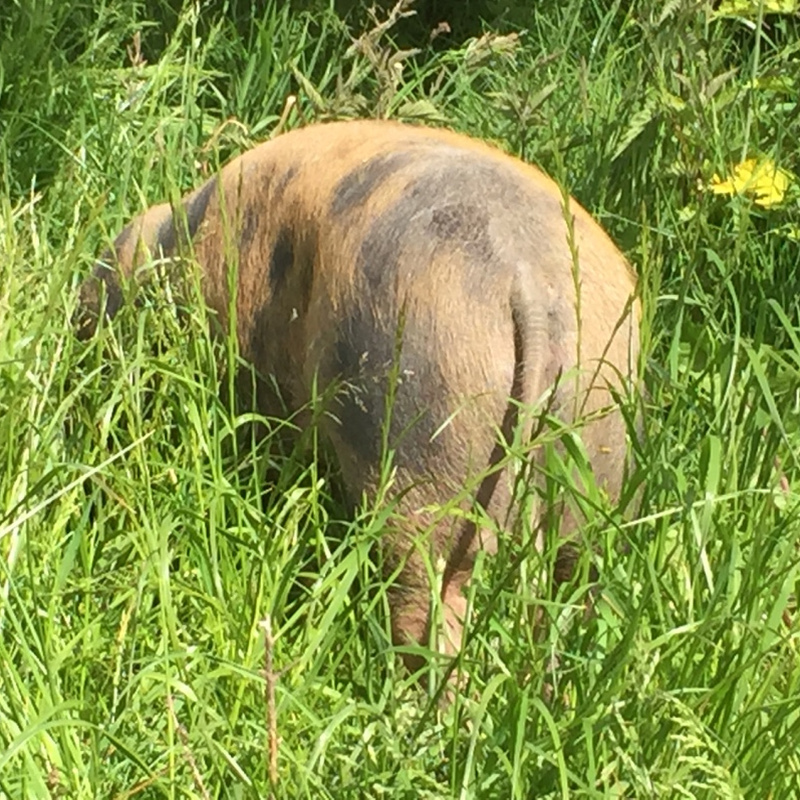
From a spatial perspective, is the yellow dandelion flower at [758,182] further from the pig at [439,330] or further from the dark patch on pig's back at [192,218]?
the dark patch on pig's back at [192,218]

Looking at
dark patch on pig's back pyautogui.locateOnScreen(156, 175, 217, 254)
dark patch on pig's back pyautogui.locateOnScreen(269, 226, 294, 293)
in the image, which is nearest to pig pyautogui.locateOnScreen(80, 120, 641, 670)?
dark patch on pig's back pyautogui.locateOnScreen(269, 226, 294, 293)

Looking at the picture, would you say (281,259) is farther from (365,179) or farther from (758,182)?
(758,182)

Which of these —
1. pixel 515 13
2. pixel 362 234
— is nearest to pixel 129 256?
pixel 362 234

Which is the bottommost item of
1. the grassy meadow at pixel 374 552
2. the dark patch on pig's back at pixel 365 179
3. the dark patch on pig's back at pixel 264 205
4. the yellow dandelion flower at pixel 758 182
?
the grassy meadow at pixel 374 552

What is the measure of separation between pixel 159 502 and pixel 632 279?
0.74 meters

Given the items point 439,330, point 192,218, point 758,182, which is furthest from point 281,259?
point 758,182

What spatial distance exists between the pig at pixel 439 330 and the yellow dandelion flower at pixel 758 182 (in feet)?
2.31

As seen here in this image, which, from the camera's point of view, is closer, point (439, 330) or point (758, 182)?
point (439, 330)

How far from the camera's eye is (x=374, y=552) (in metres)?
2.18

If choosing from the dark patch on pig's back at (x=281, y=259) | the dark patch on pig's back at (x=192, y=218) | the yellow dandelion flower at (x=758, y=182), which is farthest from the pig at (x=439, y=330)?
the yellow dandelion flower at (x=758, y=182)

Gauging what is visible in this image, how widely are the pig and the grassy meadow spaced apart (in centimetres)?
7

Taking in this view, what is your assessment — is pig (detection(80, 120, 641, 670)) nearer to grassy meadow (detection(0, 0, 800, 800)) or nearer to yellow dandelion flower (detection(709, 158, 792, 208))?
grassy meadow (detection(0, 0, 800, 800))

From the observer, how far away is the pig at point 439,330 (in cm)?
205

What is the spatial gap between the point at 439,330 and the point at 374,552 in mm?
320
